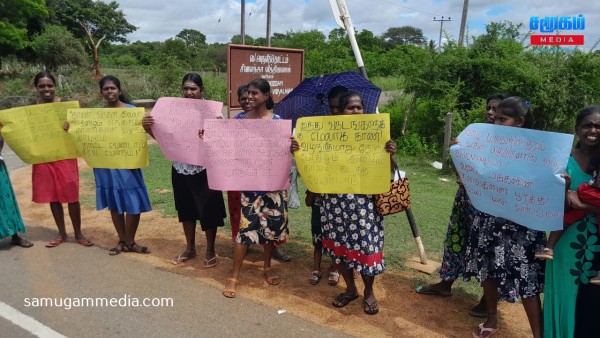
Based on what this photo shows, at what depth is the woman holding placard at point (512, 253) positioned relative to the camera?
2869 millimetres

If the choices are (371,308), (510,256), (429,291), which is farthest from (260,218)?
(510,256)

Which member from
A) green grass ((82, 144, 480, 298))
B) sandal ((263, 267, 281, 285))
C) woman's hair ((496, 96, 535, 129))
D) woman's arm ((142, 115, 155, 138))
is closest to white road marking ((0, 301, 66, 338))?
sandal ((263, 267, 281, 285))

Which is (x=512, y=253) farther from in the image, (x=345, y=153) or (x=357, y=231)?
(x=345, y=153)

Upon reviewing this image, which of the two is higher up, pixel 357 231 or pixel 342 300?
pixel 357 231

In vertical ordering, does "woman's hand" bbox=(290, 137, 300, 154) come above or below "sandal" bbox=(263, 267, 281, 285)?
above

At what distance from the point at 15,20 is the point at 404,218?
1068 inches

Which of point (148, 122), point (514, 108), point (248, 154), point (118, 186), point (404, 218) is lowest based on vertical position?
point (404, 218)

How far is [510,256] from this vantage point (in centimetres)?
290

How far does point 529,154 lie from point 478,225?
627mm

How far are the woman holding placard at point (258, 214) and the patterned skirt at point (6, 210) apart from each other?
2646 millimetres

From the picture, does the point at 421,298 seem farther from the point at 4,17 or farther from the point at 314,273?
the point at 4,17

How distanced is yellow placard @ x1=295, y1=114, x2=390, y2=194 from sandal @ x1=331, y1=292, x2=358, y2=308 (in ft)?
2.98

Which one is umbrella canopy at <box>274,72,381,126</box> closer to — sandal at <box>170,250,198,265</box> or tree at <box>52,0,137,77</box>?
sandal at <box>170,250,198,265</box>

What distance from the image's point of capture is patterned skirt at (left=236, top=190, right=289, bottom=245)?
3.82 m
